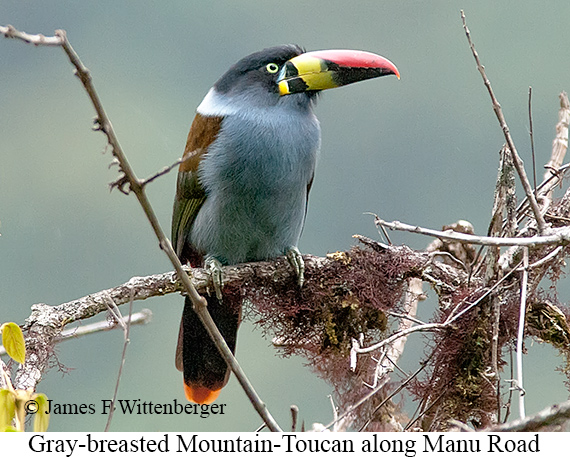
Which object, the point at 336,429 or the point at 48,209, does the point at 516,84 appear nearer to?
the point at 48,209

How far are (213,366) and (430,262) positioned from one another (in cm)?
93

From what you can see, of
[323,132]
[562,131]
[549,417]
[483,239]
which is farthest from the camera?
[323,132]

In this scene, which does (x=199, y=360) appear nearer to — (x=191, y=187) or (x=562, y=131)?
(x=191, y=187)

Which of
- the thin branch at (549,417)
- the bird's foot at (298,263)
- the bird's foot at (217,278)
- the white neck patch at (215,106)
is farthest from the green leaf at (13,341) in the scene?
the white neck patch at (215,106)

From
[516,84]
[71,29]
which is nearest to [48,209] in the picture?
[71,29]

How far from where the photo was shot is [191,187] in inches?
116

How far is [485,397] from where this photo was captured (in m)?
2.42

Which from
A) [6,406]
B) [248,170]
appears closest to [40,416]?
[6,406]

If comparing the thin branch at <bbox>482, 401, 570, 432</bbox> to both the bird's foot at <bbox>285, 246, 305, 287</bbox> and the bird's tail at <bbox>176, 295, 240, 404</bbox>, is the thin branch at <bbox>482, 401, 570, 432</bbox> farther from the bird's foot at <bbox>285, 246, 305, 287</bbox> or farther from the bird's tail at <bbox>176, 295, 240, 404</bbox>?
the bird's tail at <bbox>176, 295, 240, 404</bbox>

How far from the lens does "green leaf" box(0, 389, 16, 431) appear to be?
3.99ft

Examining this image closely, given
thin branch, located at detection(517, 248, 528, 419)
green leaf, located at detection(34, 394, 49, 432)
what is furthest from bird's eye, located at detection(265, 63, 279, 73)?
green leaf, located at detection(34, 394, 49, 432)

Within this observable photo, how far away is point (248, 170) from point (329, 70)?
0.48 metres

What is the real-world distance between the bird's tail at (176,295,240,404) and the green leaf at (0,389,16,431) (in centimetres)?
172

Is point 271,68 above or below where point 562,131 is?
above
